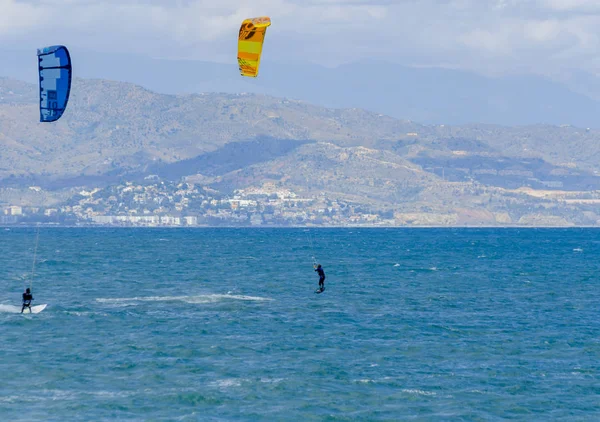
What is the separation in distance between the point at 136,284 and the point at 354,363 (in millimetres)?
53369

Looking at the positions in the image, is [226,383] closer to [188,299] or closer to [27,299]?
[27,299]

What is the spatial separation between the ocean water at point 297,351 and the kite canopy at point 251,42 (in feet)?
57.6

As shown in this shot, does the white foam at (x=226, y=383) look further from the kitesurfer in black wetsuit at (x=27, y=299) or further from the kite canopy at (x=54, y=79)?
the kitesurfer in black wetsuit at (x=27, y=299)

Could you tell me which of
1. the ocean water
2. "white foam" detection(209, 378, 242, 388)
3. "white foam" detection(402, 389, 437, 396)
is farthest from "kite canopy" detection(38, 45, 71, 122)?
"white foam" detection(402, 389, 437, 396)

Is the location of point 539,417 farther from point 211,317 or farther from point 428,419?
point 211,317

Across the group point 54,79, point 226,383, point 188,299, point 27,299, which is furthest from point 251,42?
point 188,299

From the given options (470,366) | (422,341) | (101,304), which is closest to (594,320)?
(422,341)

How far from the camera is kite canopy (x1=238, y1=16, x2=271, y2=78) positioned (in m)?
67.9

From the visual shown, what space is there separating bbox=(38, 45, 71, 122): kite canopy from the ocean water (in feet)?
46.8

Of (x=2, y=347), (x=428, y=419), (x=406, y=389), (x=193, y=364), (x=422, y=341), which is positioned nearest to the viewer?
(x=428, y=419)

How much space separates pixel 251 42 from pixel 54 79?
13375 mm

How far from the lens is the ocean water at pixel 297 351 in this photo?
156ft

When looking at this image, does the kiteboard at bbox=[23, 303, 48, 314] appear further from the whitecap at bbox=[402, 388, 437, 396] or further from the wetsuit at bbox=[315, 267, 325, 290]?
the whitecap at bbox=[402, 388, 437, 396]

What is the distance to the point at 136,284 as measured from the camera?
107 meters
